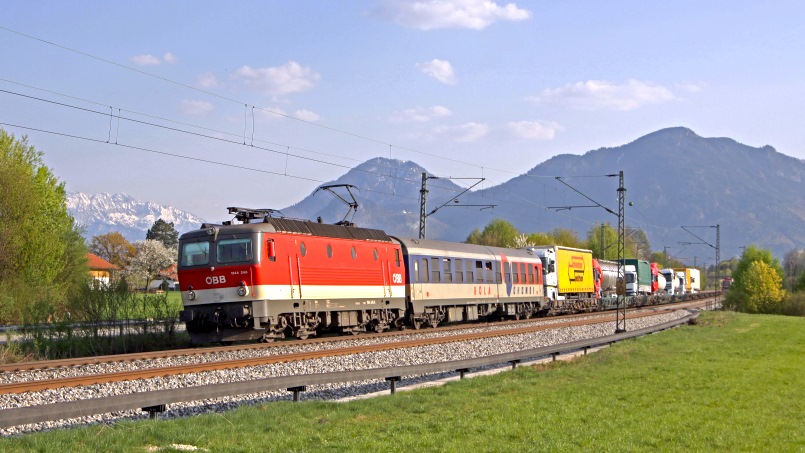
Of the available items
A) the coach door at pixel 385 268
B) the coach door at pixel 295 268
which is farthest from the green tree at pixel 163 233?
the coach door at pixel 295 268

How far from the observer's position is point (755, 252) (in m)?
99.3

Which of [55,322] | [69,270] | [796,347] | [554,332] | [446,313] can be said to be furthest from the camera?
[69,270]

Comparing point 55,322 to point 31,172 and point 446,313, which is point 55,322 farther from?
point 31,172

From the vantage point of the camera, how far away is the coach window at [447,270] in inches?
1414

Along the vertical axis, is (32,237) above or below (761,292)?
above

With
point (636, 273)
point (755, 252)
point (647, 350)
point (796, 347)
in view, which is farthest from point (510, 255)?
point (755, 252)

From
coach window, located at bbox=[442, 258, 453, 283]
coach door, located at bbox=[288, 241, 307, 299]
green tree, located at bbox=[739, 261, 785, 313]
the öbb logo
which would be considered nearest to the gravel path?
coach door, located at bbox=[288, 241, 307, 299]

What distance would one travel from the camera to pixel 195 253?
82.8 feet

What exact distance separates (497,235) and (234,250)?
9456cm

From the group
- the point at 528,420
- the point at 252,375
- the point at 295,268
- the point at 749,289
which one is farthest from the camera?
the point at 749,289

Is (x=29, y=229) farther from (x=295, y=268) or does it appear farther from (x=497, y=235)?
(x=497, y=235)

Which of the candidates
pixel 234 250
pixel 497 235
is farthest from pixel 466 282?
pixel 497 235

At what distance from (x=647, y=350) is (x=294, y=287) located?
35.1 ft

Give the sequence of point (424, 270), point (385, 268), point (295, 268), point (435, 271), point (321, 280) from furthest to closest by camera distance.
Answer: point (435, 271), point (424, 270), point (385, 268), point (321, 280), point (295, 268)
